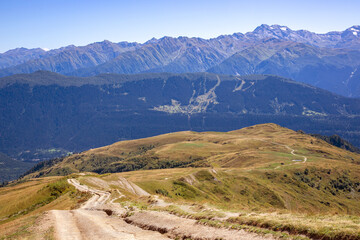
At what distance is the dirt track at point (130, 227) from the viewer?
3162 centimetres

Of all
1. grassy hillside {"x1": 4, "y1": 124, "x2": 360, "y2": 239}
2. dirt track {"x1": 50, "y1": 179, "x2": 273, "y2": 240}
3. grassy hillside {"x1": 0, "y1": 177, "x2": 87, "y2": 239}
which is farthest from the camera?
grassy hillside {"x1": 0, "y1": 177, "x2": 87, "y2": 239}

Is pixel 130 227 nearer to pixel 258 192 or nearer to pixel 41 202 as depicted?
pixel 41 202

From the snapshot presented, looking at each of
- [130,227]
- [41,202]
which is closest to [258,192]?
[41,202]

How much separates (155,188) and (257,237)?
8326 centimetres

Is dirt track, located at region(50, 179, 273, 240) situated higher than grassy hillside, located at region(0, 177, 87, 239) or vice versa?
dirt track, located at region(50, 179, 273, 240)

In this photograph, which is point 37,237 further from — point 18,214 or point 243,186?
point 243,186

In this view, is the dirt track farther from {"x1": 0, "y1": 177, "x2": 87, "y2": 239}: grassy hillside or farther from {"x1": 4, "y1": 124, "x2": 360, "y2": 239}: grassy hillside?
{"x1": 0, "y1": 177, "x2": 87, "y2": 239}: grassy hillside

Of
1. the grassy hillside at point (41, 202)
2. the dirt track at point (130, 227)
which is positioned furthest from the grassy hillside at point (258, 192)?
the dirt track at point (130, 227)

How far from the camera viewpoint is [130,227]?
39312 millimetres

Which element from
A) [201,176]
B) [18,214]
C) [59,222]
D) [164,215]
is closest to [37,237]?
[59,222]

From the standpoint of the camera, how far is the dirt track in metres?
31.6

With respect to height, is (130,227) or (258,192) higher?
(130,227)

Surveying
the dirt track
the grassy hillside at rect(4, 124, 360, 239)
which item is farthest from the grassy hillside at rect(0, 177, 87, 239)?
the dirt track

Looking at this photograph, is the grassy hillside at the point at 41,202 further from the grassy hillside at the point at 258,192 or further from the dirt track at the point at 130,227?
the dirt track at the point at 130,227
